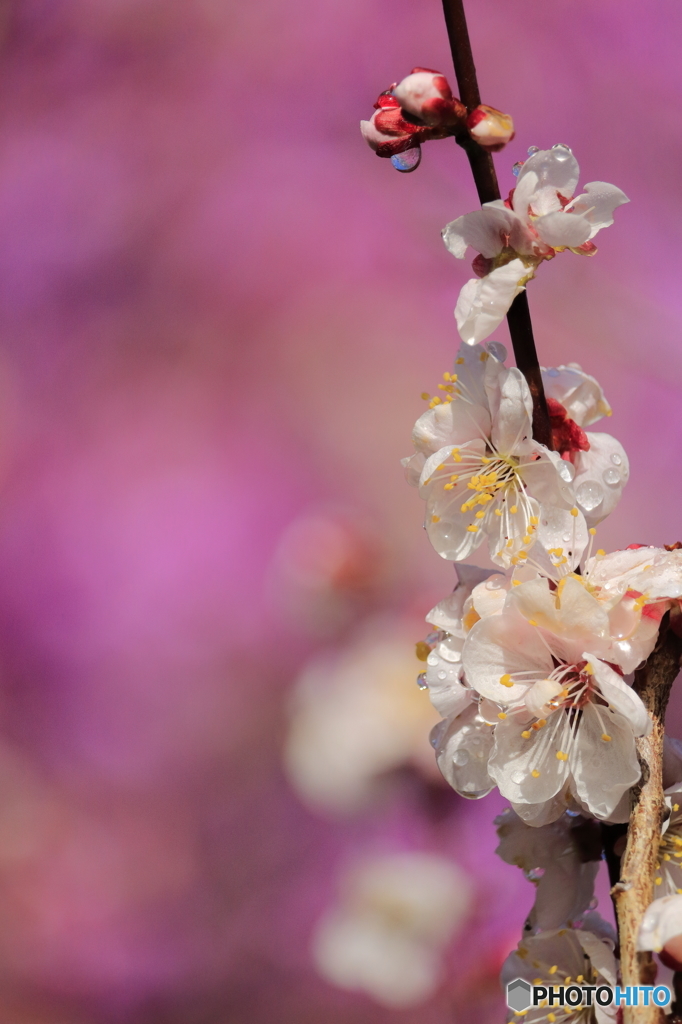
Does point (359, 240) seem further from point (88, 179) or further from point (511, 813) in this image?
point (511, 813)

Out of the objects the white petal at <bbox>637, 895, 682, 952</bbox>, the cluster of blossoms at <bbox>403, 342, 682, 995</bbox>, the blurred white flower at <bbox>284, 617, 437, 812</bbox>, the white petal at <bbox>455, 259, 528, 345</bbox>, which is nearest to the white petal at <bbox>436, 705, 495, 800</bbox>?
the cluster of blossoms at <bbox>403, 342, 682, 995</bbox>

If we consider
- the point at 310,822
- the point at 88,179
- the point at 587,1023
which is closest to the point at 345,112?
the point at 88,179

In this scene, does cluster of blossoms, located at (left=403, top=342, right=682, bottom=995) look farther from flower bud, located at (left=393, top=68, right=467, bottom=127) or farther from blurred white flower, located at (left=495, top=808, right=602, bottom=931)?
flower bud, located at (left=393, top=68, right=467, bottom=127)

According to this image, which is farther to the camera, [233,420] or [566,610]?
[233,420]

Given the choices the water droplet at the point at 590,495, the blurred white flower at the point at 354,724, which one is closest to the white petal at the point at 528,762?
the water droplet at the point at 590,495

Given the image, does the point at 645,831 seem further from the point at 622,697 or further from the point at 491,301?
the point at 491,301

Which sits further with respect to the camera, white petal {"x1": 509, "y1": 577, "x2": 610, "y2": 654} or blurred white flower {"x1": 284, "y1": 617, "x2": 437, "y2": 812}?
blurred white flower {"x1": 284, "y1": 617, "x2": 437, "y2": 812}

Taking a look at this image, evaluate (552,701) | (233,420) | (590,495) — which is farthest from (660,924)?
(233,420)

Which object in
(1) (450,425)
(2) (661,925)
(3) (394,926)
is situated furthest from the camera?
(3) (394,926)

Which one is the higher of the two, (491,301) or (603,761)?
(491,301)
